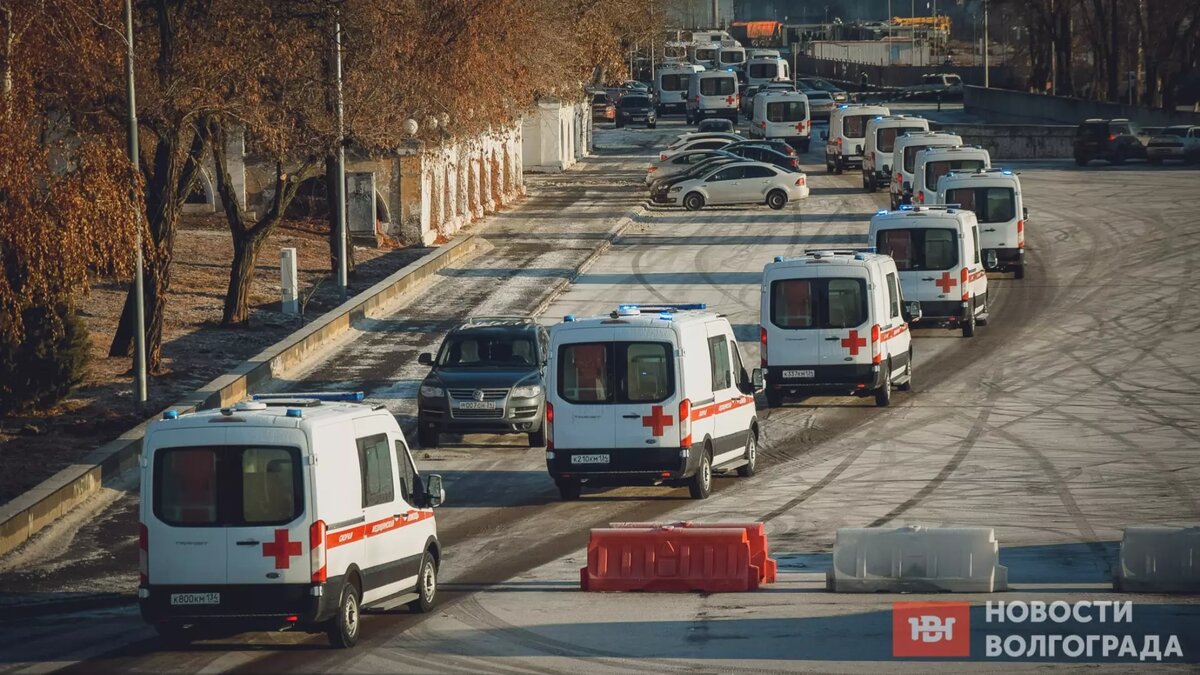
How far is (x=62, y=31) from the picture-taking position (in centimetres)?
2327

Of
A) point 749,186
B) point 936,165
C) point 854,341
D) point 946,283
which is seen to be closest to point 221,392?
point 854,341

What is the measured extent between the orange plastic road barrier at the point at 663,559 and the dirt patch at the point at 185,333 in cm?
824

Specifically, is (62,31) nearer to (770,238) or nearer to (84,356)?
(84,356)

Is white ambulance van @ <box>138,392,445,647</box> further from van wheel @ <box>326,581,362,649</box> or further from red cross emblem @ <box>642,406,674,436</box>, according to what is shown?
red cross emblem @ <box>642,406,674,436</box>

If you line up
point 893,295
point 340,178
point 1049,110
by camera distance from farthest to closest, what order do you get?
point 1049,110 < point 340,178 < point 893,295

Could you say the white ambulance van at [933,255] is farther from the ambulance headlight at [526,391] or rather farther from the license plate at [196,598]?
the license plate at [196,598]

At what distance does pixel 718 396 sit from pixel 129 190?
340 inches

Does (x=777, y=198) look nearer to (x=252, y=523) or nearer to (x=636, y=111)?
(x=636, y=111)

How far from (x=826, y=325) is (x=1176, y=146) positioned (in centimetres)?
4141

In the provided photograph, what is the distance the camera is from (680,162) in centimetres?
5575

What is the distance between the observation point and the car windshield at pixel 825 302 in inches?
980

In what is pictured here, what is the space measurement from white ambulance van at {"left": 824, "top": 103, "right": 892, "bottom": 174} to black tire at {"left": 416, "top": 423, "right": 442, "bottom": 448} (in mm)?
38553

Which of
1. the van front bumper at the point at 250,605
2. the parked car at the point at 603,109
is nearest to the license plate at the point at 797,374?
the van front bumper at the point at 250,605

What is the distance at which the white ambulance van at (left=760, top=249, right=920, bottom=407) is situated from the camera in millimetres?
24875
